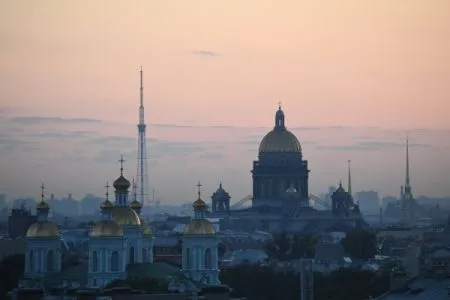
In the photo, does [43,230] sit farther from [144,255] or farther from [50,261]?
[144,255]

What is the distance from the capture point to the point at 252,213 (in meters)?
166

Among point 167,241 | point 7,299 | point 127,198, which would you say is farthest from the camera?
point 167,241

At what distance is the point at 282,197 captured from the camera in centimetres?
16325

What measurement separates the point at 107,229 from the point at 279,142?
81.0 meters

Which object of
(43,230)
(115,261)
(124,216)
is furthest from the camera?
(43,230)

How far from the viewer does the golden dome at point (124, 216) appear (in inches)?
3415

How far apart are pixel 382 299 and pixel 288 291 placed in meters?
29.6

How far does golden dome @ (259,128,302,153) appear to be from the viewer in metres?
164

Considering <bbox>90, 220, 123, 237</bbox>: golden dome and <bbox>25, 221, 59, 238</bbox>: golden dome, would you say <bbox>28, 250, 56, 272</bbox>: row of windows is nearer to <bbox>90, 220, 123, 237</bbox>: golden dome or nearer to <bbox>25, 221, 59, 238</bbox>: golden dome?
<bbox>25, 221, 59, 238</bbox>: golden dome

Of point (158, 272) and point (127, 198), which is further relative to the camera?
point (127, 198)

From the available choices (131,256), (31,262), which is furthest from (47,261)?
(131,256)

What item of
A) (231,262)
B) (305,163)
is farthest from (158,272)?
(305,163)

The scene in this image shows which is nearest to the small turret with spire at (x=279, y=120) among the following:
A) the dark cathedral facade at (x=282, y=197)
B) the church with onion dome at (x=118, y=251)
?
the dark cathedral facade at (x=282, y=197)

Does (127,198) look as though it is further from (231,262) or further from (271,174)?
(271,174)
